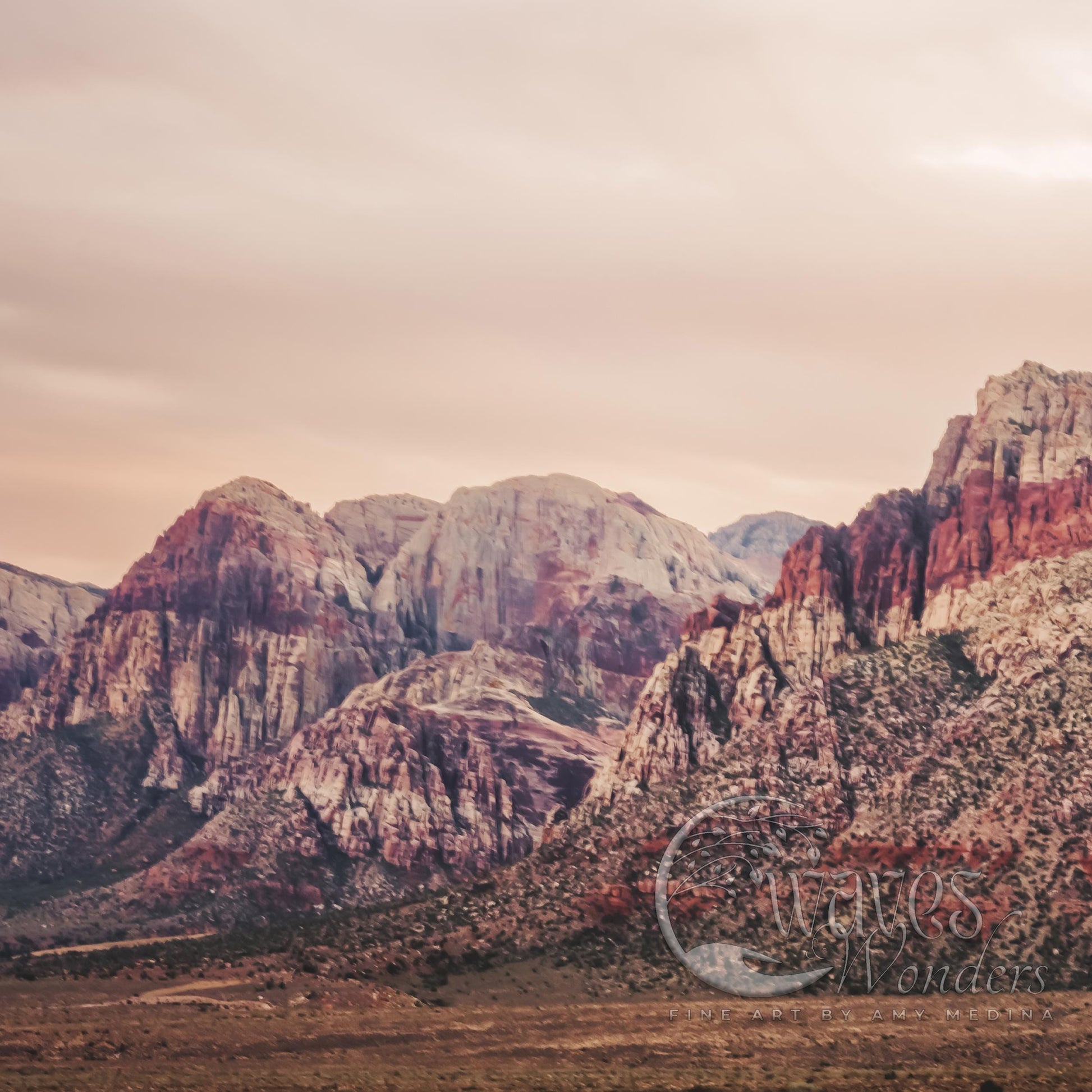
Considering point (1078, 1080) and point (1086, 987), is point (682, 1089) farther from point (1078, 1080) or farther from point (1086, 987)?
point (1086, 987)

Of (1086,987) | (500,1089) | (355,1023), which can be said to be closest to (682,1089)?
(500,1089)

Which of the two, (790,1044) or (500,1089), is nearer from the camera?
(500,1089)

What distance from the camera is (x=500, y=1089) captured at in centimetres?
15738

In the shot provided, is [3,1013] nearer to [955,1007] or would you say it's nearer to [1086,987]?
[955,1007]

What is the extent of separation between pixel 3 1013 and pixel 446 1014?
4255 centimetres

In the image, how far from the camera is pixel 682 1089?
157375mm

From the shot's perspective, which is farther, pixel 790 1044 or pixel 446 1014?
pixel 446 1014

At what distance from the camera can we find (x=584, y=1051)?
174875mm

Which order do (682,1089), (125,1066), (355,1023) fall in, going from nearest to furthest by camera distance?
(682,1089), (125,1066), (355,1023)

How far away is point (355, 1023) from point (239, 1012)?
43.1 feet

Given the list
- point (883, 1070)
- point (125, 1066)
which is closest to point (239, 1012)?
point (125, 1066)

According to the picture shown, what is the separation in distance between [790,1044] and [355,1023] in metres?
40.6

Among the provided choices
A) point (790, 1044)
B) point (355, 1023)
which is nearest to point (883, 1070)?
point (790, 1044)

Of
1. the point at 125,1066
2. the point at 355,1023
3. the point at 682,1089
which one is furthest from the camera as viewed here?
the point at 355,1023
